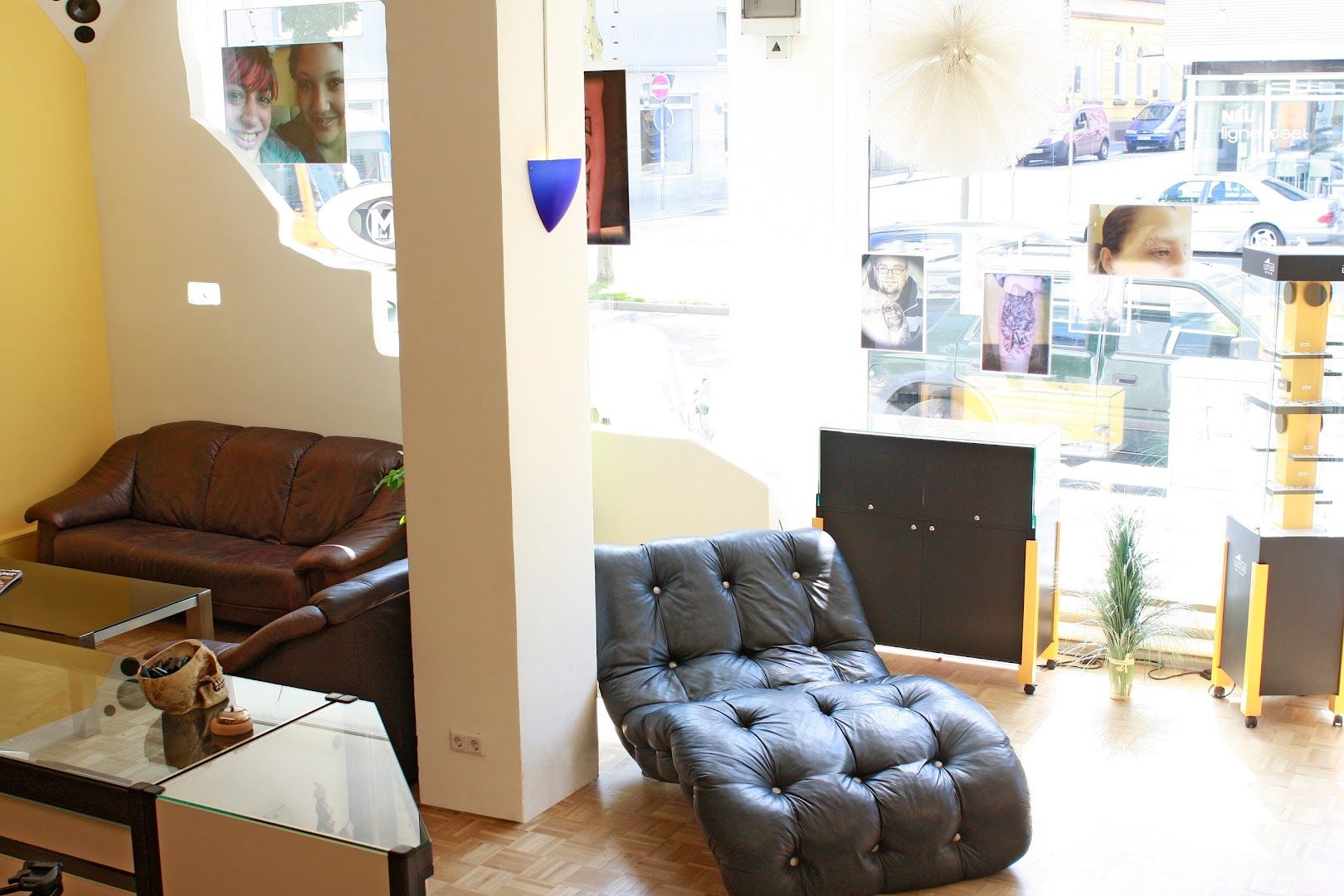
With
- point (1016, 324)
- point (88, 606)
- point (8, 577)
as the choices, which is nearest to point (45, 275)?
point (8, 577)

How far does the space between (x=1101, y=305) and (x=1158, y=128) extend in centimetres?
Answer: 83

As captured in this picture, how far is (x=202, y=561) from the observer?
263 inches

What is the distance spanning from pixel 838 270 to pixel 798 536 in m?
1.81

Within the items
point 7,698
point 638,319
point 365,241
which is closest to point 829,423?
point 638,319

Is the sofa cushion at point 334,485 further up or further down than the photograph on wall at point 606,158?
further down

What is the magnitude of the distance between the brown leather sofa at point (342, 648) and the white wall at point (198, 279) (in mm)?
2392

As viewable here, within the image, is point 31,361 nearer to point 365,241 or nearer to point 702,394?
point 365,241

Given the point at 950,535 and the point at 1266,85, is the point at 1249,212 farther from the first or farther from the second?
the point at 950,535

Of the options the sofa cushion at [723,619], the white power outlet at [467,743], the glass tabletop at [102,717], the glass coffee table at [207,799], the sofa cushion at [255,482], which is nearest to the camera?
the glass coffee table at [207,799]

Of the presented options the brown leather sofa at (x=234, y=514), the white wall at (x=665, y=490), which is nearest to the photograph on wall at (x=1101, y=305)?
the white wall at (x=665, y=490)

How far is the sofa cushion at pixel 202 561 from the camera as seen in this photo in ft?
21.2

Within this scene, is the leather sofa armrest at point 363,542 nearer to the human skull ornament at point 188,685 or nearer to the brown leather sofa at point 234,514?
the brown leather sofa at point 234,514

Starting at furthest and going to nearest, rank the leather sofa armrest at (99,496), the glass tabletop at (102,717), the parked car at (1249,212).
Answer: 1. the leather sofa armrest at (99,496)
2. the parked car at (1249,212)
3. the glass tabletop at (102,717)

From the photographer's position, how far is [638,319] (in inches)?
288
